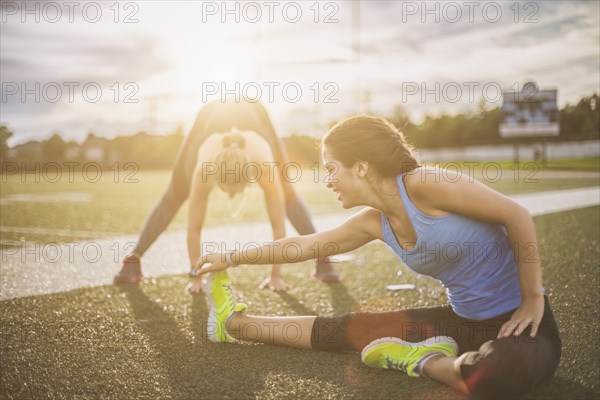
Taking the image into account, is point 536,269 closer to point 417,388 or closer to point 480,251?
point 480,251

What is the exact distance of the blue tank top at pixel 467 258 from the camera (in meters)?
2.62

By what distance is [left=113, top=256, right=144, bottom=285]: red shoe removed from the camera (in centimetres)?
491

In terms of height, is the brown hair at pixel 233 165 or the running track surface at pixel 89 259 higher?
the brown hair at pixel 233 165

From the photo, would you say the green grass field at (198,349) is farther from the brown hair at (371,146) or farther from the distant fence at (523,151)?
the distant fence at (523,151)

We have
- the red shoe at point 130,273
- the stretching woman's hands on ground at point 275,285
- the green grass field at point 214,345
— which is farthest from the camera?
the red shoe at point 130,273

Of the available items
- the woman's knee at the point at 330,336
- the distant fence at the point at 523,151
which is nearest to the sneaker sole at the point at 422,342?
the woman's knee at the point at 330,336

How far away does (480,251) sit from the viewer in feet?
8.81

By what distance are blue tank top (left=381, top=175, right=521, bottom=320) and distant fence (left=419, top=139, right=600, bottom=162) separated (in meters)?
31.6

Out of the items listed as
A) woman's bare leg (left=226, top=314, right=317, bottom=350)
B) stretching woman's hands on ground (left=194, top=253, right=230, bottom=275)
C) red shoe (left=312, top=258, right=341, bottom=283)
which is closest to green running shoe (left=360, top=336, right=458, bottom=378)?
woman's bare leg (left=226, top=314, right=317, bottom=350)

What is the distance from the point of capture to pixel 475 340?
2816 millimetres

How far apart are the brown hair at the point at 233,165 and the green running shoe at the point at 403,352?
76.3 inches

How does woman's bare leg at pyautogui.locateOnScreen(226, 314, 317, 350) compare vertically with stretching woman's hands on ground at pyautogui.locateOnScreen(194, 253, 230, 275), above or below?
below

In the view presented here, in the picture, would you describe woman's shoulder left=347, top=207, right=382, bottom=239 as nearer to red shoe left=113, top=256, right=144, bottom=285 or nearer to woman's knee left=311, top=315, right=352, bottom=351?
woman's knee left=311, top=315, right=352, bottom=351

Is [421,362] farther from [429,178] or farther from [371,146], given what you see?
[371,146]
